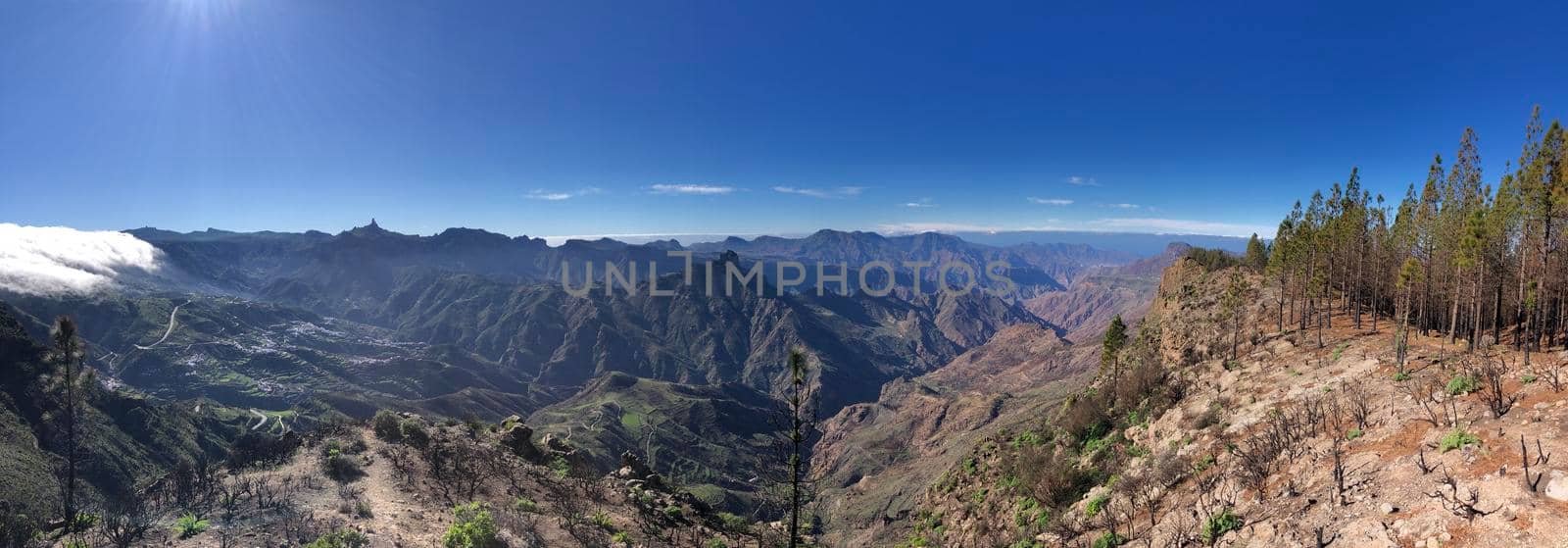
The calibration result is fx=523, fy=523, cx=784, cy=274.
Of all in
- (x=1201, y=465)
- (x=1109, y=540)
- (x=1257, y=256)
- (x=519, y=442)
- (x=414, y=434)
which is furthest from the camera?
(x=1257, y=256)

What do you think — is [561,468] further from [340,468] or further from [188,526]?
[188,526]

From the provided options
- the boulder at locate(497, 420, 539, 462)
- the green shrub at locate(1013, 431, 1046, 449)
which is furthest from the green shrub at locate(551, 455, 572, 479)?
the green shrub at locate(1013, 431, 1046, 449)

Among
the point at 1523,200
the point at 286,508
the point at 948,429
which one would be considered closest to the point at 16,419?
the point at 286,508

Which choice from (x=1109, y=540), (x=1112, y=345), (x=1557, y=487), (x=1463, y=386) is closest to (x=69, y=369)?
(x=1109, y=540)

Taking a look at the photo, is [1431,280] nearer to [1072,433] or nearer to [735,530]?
[1072,433]

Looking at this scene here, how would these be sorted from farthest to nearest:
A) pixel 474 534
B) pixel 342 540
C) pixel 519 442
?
1. pixel 519 442
2. pixel 474 534
3. pixel 342 540

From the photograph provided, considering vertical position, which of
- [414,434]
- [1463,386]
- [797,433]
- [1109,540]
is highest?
[1463,386]
